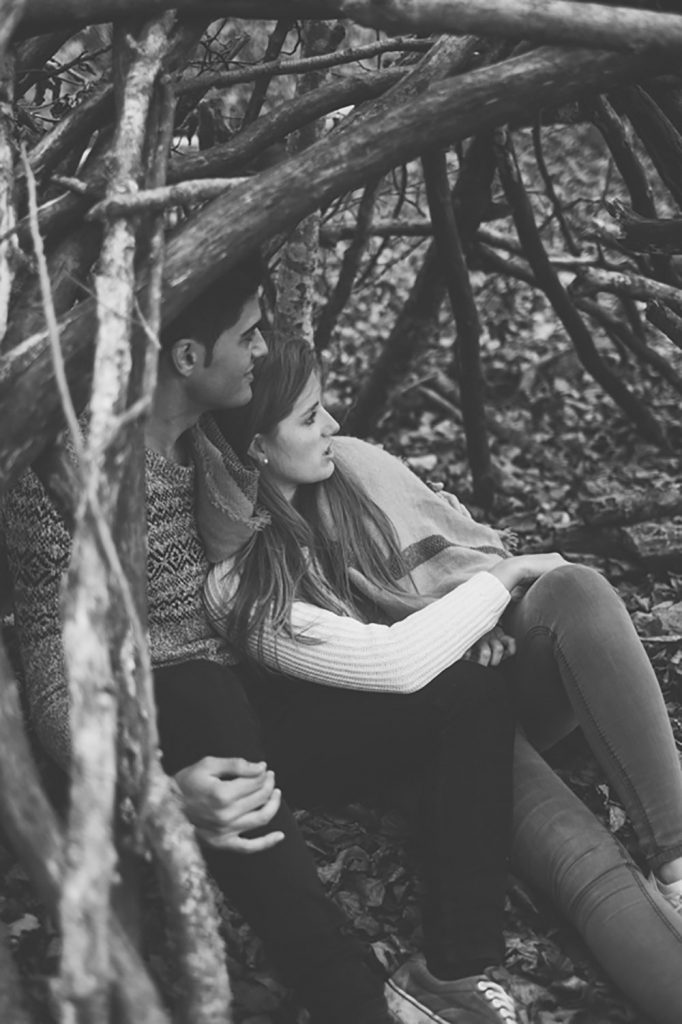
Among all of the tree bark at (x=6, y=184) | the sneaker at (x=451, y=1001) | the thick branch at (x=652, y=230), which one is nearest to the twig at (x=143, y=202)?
the tree bark at (x=6, y=184)

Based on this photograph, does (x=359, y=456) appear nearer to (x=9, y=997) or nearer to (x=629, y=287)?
(x=629, y=287)

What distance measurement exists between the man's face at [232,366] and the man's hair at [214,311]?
12 mm

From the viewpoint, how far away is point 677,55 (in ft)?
6.73

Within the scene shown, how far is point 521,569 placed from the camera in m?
2.71

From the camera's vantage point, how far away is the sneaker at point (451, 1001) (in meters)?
2.29

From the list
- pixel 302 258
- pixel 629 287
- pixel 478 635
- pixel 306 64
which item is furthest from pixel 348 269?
pixel 478 635

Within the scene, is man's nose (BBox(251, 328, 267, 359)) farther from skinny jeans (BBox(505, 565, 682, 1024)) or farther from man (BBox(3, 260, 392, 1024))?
skinny jeans (BBox(505, 565, 682, 1024))

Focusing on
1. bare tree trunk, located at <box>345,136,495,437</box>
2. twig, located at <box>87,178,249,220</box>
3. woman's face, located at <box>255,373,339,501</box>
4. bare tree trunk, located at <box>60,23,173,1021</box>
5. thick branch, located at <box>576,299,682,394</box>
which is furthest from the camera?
thick branch, located at <box>576,299,682,394</box>

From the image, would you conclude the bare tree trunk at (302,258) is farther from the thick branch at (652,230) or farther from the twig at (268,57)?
the thick branch at (652,230)

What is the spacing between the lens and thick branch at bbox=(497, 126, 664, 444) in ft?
13.8

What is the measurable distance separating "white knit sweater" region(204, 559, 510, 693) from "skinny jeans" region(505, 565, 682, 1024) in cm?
23

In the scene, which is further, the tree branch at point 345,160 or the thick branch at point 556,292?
the thick branch at point 556,292

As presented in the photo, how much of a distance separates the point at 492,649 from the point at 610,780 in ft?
1.21

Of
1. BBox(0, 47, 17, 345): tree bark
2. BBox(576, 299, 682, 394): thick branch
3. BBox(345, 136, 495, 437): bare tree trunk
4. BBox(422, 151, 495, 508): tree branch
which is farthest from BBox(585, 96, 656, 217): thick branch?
BBox(0, 47, 17, 345): tree bark
